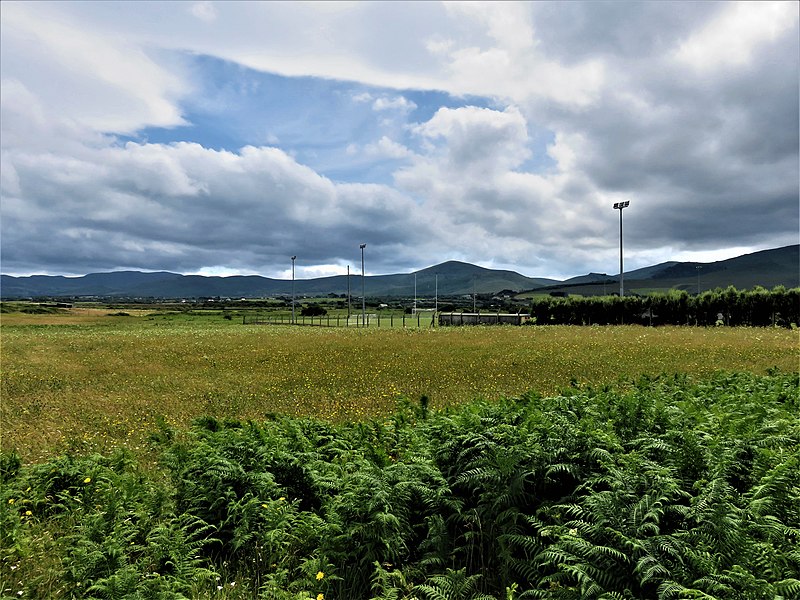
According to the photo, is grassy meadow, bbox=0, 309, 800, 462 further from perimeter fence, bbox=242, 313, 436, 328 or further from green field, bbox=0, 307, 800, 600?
perimeter fence, bbox=242, 313, 436, 328

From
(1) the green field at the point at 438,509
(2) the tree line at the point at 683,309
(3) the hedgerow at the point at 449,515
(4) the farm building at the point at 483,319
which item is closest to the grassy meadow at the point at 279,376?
(1) the green field at the point at 438,509

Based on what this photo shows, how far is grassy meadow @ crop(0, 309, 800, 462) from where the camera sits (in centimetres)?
1116

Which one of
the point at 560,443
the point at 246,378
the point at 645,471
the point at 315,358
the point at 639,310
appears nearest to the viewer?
the point at 645,471

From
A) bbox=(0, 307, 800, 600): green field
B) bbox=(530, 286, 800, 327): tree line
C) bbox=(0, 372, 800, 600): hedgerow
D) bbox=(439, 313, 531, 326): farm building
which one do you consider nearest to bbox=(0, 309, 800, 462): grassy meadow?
bbox=(0, 307, 800, 600): green field

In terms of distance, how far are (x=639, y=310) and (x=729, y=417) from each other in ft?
170

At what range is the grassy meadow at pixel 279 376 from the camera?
36.6ft

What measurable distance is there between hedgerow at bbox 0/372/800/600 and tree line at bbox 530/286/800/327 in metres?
48.4

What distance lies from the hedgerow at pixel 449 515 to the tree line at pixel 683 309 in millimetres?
48446

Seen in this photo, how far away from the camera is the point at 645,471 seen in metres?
4.69

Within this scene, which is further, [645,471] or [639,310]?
[639,310]

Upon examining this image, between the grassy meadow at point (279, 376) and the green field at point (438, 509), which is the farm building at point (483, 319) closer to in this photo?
the grassy meadow at point (279, 376)

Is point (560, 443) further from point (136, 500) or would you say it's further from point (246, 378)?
point (246, 378)

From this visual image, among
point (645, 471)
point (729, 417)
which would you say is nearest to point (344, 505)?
point (645, 471)

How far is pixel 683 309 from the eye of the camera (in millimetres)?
50531
